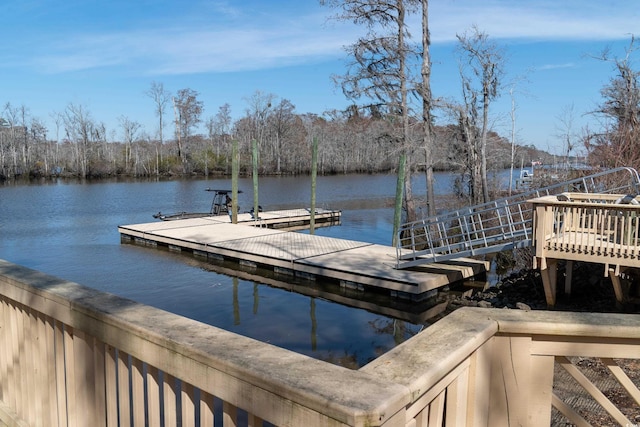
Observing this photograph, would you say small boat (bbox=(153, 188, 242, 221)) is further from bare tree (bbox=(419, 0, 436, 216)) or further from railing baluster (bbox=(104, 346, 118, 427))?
railing baluster (bbox=(104, 346, 118, 427))

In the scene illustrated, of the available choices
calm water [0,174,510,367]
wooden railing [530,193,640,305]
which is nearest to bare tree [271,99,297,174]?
calm water [0,174,510,367]

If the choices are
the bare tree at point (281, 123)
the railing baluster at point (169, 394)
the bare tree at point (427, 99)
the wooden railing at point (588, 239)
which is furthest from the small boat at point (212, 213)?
the bare tree at point (281, 123)

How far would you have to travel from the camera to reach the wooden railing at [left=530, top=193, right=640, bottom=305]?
6.78 meters

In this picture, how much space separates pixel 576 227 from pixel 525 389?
6976 millimetres

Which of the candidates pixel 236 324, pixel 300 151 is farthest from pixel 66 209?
pixel 300 151

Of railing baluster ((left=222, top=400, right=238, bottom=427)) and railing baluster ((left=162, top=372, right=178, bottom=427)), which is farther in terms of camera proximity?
railing baluster ((left=162, top=372, right=178, bottom=427))

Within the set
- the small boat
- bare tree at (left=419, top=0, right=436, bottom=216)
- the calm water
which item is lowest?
the calm water

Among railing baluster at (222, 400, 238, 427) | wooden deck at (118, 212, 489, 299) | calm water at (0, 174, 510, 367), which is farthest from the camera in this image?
wooden deck at (118, 212, 489, 299)

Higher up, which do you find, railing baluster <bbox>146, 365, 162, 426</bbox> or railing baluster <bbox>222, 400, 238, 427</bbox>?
railing baluster <bbox>222, 400, 238, 427</bbox>

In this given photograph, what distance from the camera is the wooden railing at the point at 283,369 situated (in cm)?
100

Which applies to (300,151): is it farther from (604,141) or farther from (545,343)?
(545,343)

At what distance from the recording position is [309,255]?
40.3 ft

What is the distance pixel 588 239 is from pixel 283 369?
733 centimetres

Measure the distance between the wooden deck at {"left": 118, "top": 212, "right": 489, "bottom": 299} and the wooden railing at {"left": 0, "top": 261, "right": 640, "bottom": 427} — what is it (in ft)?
26.9
